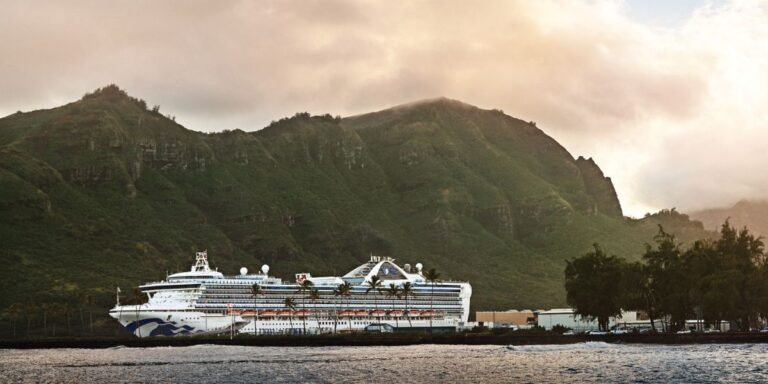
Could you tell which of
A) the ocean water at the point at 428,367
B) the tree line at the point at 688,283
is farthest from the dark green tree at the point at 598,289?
the ocean water at the point at 428,367

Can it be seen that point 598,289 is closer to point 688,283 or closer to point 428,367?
point 688,283

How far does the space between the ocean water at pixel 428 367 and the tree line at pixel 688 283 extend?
40.6 feet

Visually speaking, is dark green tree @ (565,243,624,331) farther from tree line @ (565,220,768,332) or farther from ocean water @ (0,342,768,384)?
ocean water @ (0,342,768,384)

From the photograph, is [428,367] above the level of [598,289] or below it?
below

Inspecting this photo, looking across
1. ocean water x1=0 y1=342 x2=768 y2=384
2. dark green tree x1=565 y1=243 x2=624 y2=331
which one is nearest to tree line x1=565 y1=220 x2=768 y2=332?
dark green tree x1=565 y1=243 x2=624 y2=331

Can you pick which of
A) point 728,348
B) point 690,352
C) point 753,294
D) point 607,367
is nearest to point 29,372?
point 607,367

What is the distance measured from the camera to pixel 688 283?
175m

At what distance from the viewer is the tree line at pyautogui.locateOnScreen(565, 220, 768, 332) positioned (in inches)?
6339

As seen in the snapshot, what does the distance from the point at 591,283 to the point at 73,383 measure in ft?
389

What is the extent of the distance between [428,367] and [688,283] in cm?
7458

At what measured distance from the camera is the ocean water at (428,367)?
322 feet

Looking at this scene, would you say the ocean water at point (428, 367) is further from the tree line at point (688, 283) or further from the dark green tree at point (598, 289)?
the dark green tree at point (598, 289)

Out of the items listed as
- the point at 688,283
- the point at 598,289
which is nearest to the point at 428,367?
the point at 688,283

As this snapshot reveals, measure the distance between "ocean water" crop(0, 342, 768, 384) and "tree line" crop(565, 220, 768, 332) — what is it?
12.4 meters
